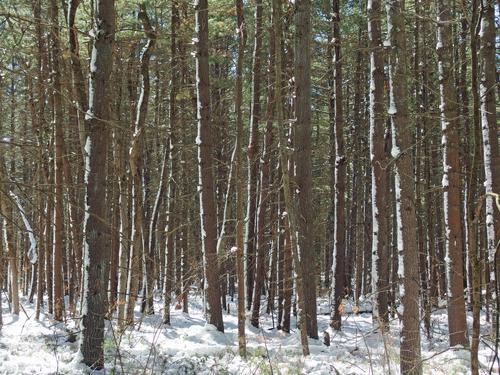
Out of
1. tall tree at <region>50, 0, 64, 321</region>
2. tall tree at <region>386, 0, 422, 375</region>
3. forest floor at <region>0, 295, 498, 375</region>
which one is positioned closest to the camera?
tall tree at <region>386, 0, 422, 375</region>

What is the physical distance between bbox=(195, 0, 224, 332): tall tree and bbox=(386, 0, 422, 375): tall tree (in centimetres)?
426

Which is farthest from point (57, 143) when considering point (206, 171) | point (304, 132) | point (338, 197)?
point (338, 197)

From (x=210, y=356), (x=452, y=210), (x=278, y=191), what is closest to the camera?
(x=210, y=356)

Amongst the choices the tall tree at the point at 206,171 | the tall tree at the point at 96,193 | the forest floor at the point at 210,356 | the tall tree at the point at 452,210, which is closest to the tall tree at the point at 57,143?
the forest floor at the point at 210,356

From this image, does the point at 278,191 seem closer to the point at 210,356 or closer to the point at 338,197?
the point at 338,197

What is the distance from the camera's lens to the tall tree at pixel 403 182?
6273mm

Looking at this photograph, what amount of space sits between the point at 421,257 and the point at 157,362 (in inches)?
462

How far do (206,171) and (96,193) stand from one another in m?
3.47

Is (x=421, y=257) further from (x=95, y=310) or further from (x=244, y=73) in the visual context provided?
(x=95, y=310)

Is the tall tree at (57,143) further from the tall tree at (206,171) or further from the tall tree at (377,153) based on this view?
the tall tree at (377,153)

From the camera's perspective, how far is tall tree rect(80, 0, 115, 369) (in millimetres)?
6445

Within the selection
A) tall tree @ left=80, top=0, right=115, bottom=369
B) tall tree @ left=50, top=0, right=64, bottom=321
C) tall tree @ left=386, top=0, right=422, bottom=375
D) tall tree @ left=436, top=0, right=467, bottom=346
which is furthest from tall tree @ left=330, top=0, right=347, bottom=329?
tall tree @ left=80, top=0, right=115, bottom=369

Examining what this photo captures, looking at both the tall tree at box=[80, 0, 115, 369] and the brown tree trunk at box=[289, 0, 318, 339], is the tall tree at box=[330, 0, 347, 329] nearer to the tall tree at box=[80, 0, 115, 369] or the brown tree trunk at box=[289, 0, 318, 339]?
the brown tree trunk at box=[289, 0, 318, 339]

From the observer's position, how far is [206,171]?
387 inches
